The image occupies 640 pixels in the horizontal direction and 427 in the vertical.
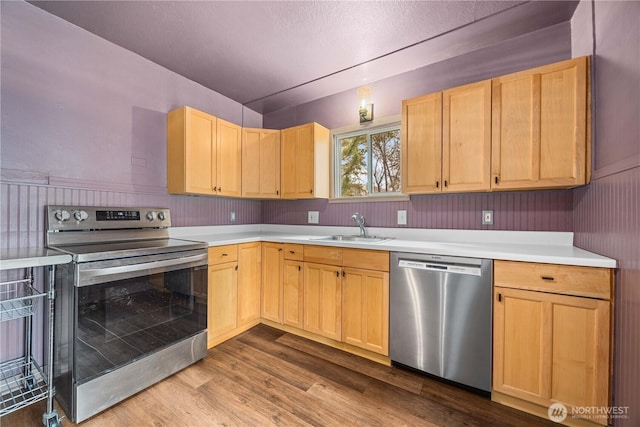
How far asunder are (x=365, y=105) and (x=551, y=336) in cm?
235

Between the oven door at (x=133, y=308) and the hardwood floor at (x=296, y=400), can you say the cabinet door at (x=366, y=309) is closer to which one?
the hardwood floor at (x=296, y=400)

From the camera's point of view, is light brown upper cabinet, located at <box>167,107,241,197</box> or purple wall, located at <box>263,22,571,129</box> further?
light brown upper cabinet, located at <box>167,107,241,197</box>

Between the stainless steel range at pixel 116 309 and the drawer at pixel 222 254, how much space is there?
0.15m

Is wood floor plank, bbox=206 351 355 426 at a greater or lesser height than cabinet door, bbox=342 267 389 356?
lesser

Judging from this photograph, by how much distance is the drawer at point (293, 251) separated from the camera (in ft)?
7.64

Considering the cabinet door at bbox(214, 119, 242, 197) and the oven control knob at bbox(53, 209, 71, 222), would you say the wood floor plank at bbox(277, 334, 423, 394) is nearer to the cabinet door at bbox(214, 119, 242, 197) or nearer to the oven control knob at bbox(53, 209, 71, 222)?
the cabinet door at bbox(214, 119, 242, 197)

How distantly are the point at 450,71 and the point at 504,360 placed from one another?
2277 millimetres

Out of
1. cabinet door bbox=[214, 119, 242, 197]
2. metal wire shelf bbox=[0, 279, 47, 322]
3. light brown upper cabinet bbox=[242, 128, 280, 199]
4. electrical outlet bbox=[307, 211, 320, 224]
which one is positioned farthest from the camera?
electrical outlet bbox=[307, 211, 320, 224]

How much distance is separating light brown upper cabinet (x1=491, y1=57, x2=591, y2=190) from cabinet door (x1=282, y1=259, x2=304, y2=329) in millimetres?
1719

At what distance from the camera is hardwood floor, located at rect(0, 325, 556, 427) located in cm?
142

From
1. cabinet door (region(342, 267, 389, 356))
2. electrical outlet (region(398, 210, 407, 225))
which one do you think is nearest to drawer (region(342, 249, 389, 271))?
cabinet door (region(342, 267, 389, 356))

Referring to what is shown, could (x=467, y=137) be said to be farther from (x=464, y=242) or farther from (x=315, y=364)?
(x=315, y=364)

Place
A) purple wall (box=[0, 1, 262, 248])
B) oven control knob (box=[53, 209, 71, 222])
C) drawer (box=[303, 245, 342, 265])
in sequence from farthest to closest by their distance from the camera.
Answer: drawer (box=[303, 245, 342, 265]), oven control knob (box=[53, 209, 71, 222]), purple wall (box=[0, 1, 262, 248])

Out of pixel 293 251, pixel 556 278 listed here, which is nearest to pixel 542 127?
pixel 556 278
